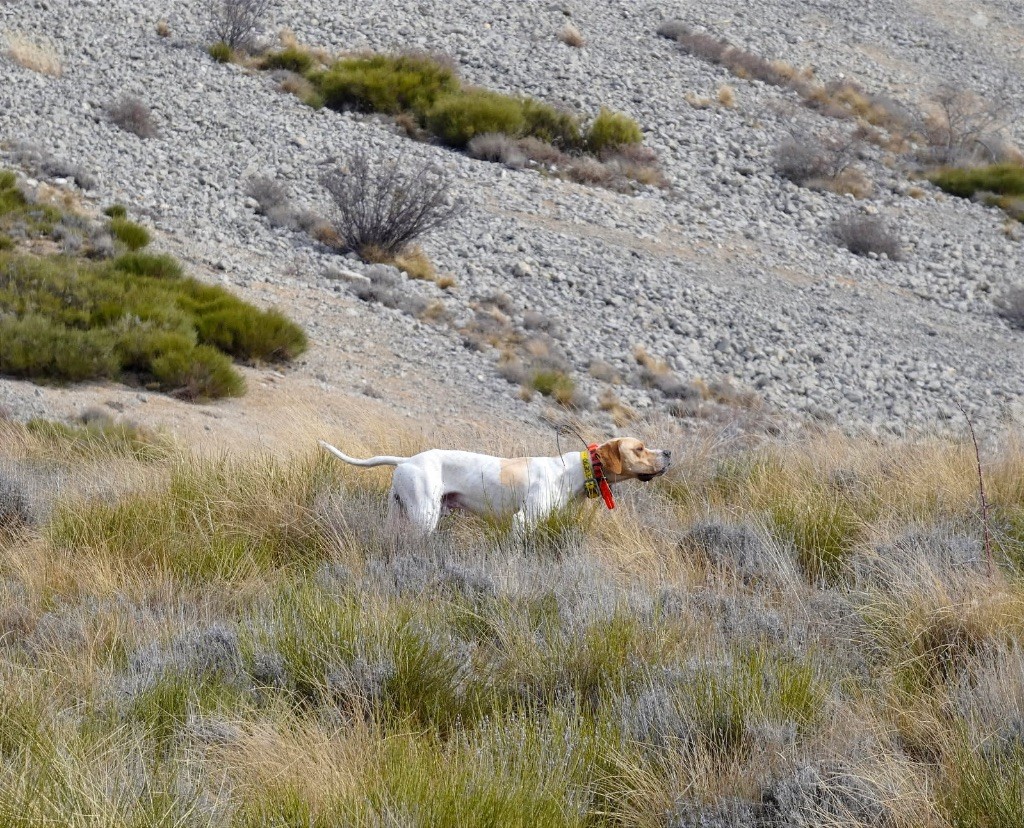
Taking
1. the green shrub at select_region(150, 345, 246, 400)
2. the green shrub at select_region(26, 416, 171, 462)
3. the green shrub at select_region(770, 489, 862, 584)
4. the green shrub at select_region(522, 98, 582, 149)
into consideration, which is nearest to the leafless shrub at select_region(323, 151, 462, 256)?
the green shrub at select_region(150, 345, 246, 400)

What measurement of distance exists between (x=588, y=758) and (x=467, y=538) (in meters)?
2.33

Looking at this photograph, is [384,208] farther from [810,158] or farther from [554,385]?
[810,158]

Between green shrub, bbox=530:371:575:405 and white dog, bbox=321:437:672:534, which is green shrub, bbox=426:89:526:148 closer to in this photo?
green shrub, bbox=530:371:575:405

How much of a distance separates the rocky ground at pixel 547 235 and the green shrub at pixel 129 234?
1.43 ft

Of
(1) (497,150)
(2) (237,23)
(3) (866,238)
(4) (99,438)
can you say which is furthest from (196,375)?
(3) (866,238)

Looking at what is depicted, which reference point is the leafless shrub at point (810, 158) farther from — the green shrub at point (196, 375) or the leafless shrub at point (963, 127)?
the green shrub at point (196, 375)

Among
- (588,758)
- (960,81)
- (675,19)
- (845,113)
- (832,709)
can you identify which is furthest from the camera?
(960,81)

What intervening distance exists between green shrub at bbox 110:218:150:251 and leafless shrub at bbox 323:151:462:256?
3.06 meters

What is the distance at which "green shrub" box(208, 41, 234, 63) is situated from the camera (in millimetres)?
22062

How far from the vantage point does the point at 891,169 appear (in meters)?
26.2

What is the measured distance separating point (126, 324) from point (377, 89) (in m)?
11.6

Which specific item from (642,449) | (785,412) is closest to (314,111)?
(785,412)

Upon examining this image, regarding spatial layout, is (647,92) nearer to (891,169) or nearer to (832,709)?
(891,169)

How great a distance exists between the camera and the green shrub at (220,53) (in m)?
22.1
